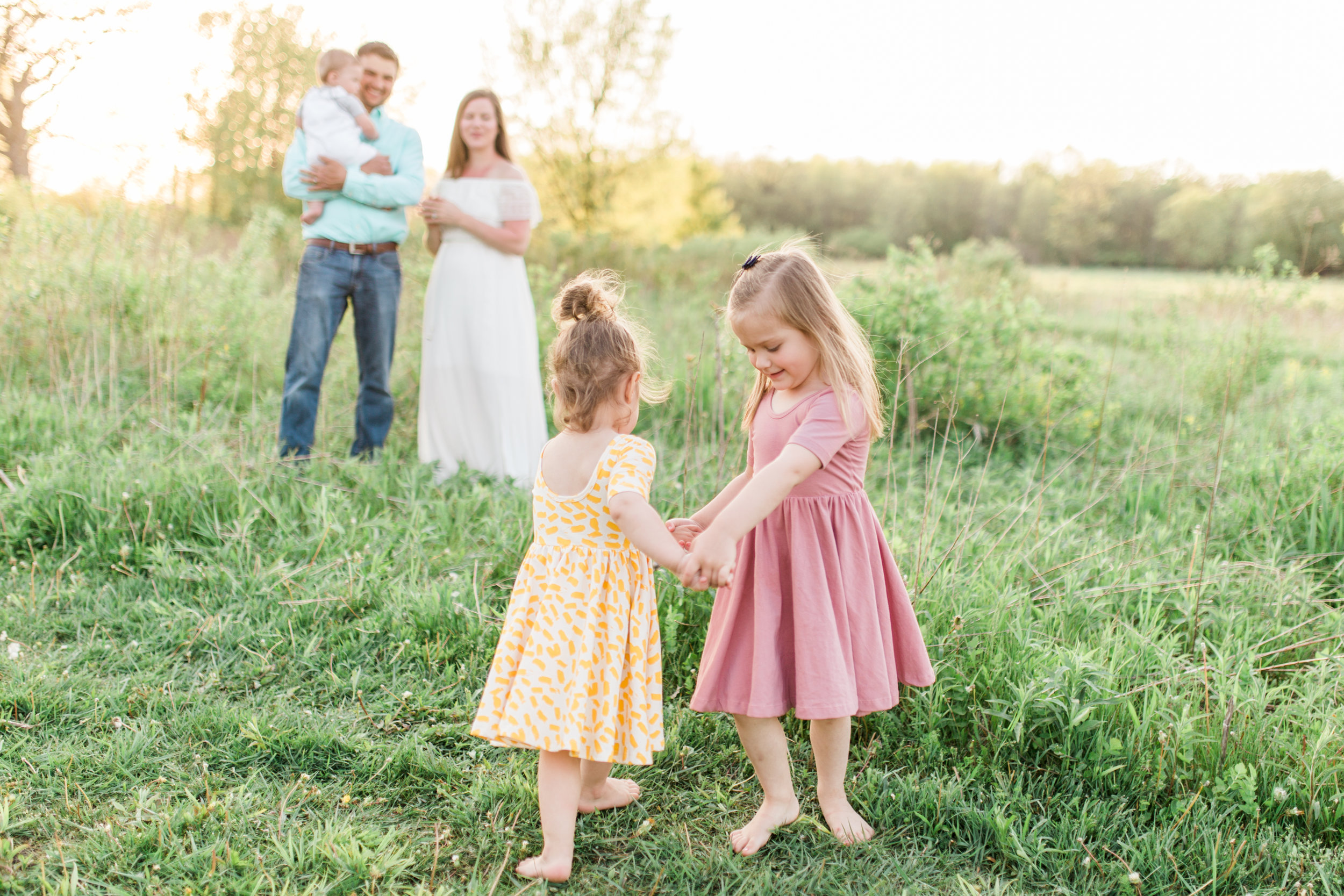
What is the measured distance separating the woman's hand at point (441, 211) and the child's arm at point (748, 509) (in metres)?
3.13

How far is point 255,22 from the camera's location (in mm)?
13500

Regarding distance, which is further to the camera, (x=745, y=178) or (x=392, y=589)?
(x=745, y=178)

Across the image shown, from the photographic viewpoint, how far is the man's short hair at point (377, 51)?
445 cm

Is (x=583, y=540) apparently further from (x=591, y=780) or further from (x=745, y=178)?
(x=745, y=178)

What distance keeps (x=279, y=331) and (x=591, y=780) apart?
5.43 m

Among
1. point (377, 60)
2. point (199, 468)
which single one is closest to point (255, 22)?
point (377, 60)

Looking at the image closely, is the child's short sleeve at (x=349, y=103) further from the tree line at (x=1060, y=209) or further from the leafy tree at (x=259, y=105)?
the leafy tree at (x=259, y=105)

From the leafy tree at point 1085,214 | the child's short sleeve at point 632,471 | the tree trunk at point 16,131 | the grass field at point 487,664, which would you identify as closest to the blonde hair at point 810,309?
the child's short sleeve at point 632,471

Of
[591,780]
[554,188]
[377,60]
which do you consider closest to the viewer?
Result: [591,780]

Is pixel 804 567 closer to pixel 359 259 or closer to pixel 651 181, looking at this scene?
pixel 359 259

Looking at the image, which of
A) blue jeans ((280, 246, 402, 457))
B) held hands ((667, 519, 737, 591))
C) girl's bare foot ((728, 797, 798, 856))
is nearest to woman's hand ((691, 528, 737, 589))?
held hands ((667, 519, 737, 591))

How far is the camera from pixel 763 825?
2.06 meters

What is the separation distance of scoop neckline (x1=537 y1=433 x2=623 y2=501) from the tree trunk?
5.26 metres

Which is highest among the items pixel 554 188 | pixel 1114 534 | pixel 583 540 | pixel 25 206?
pixel 554 188
